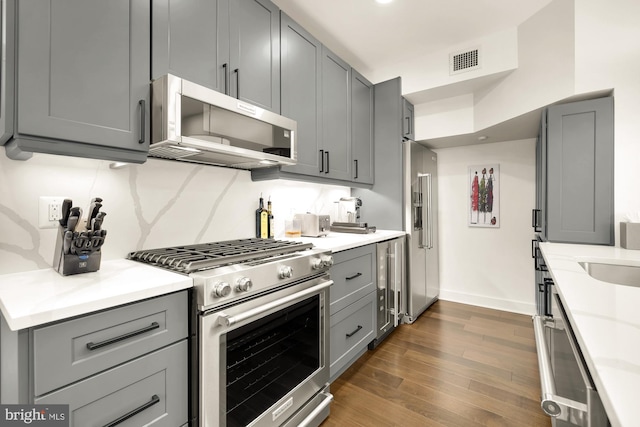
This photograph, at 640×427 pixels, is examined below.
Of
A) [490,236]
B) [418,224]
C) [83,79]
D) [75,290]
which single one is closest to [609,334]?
[75,290]

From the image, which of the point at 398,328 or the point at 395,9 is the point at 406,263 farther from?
Answer: the point at 395,9

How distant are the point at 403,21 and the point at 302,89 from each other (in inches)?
44.4

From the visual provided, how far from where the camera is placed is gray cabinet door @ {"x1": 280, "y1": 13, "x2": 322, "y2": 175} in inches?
81.9

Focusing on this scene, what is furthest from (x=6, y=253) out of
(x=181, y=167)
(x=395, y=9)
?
(x=395, y=9)

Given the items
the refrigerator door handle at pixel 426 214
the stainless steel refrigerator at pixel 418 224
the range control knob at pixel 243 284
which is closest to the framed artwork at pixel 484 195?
the stainless steel refrigerator at pixel 418 224

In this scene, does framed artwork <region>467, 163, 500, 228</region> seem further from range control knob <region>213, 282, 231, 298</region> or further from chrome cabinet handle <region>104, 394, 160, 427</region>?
chrome cabinet handle <region>104, 394, 160, 427</region>

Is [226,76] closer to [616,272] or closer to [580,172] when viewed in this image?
[616,272]

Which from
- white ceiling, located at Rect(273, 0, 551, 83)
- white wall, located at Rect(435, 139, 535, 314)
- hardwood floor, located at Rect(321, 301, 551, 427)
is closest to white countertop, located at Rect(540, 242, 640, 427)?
hardwood floor, located at Rect(321, 301, 551, 427)

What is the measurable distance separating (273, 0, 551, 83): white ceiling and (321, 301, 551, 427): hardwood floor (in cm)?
281

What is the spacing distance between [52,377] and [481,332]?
3.15 meters

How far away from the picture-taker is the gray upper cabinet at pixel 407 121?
316cm

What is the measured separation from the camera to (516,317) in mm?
3213

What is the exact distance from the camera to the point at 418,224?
317 centimetres

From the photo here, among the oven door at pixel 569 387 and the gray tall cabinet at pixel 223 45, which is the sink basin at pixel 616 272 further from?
the gray tall cabinet at pixel 223 45
